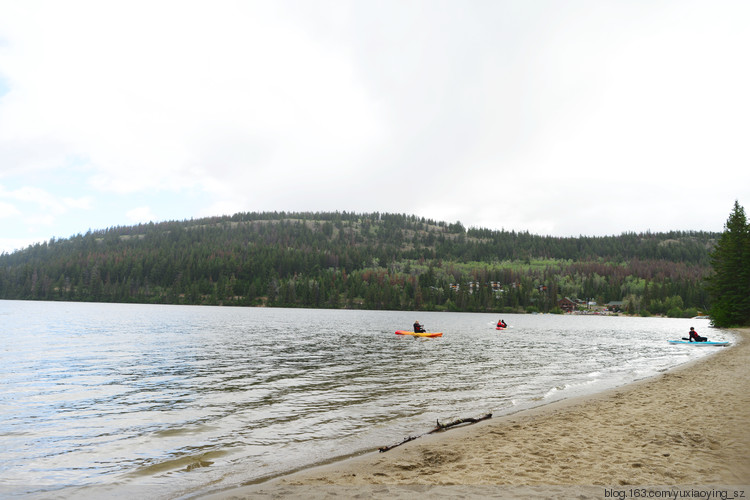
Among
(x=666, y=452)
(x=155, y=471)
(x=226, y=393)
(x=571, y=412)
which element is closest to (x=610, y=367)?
(x=571, y=412)

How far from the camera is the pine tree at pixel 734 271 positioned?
59219 millimetres

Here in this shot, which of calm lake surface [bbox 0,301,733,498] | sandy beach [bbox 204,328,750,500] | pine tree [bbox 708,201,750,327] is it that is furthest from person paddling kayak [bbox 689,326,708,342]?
sandy beach [bbox 204,328,750,500]

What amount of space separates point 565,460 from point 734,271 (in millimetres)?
67417

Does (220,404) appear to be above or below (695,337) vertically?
above

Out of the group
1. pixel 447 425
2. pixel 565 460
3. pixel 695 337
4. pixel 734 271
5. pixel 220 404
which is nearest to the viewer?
pixel 565 460

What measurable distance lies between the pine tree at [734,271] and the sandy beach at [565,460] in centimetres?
5471

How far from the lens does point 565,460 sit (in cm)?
1083

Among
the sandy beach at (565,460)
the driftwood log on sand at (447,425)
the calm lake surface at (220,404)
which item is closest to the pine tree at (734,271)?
the calm lake surface at (220,404)

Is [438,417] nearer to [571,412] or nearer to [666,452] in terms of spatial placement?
[571,412]

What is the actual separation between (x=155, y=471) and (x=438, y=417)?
1056 centimetres

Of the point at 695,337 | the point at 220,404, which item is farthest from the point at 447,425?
the point at 695,337

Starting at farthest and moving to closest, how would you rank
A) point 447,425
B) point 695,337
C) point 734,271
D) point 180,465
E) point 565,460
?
point 734,271 → point 695,337 → point 447,425 → point 180,465 → point 565,460

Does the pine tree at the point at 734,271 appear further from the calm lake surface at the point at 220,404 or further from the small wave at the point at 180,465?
the small wave at the point at 180,465

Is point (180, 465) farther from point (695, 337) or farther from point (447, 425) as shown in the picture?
point (695, 337)
